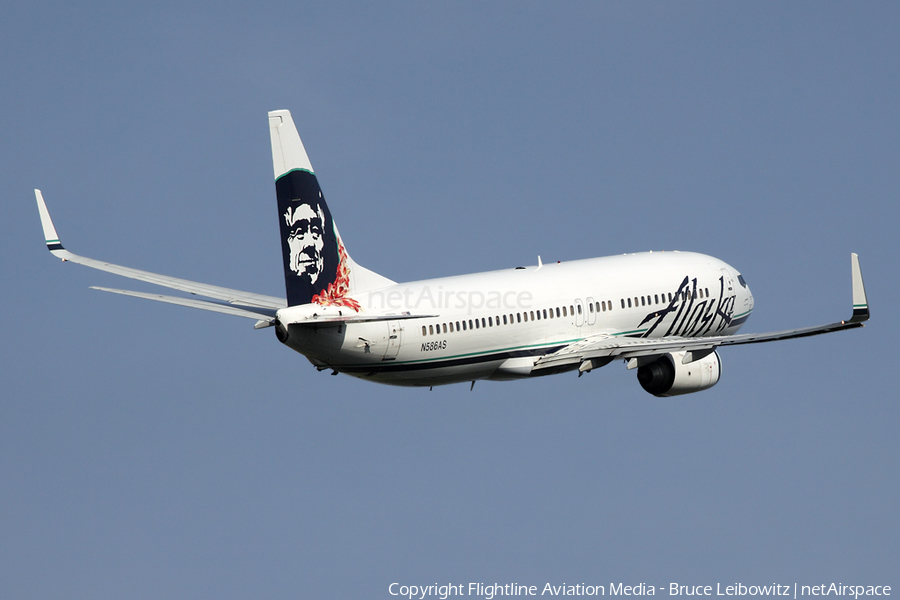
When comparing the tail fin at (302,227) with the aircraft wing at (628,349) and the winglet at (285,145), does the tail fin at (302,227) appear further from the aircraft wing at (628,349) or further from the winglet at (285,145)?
the aircraft wing at (628,349)

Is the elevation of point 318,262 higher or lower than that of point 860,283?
higher

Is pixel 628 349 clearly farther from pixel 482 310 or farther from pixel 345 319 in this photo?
pixel 345 319

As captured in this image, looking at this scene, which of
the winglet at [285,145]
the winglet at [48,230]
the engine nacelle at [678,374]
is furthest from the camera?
the engine nacelle at [678,374]

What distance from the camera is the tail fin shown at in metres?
44.2

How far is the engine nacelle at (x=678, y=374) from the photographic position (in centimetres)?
5375

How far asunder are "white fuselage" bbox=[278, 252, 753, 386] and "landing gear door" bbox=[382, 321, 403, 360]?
1.4 inches

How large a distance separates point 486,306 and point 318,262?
7352mm

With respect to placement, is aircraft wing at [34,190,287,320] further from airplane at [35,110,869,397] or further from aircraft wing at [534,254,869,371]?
aircraft wing at [534,254,869,371]

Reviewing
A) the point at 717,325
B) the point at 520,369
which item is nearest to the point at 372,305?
the point at 520,369

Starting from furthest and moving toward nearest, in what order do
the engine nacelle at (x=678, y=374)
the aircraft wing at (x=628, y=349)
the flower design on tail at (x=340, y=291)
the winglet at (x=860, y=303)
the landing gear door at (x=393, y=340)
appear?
1. the engine nacelle at (x=678, y=374)
2. the aircraft wing at (x=628, y=349)
3. the landing gear door at (x=393, y=340)
4. the flower design on tail at (x=340, y=291)
5. the winglet at (x=860, y=303)

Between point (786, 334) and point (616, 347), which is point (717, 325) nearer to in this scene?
point (616, 347)

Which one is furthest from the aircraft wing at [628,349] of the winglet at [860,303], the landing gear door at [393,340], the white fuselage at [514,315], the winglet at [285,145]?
the winglet at [285,145]

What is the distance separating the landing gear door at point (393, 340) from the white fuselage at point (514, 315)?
3 cm

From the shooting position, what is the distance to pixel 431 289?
48656 mm
